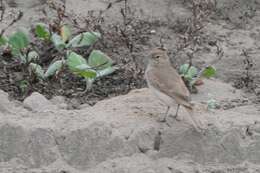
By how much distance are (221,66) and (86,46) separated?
1465mm

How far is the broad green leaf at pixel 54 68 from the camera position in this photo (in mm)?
7551

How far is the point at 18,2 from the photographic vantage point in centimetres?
912

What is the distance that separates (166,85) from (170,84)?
37 millimetres

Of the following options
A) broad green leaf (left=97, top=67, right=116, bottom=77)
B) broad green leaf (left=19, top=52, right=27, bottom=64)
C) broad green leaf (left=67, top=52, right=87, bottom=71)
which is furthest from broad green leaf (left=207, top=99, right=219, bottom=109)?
broad green leaf (left=19, top=52, right=27, bottom=64)

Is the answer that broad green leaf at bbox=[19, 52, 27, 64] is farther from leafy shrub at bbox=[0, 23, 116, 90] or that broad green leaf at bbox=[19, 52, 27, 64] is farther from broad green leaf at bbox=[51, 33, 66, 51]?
broad green leaf at bbox=[51, 33, 66, 51]

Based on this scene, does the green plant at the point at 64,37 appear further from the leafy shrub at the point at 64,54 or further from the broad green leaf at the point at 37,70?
the broad green leaf at the point at 37,70

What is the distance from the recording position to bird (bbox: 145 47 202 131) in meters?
6.42

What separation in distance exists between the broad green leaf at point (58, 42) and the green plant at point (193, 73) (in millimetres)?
1227

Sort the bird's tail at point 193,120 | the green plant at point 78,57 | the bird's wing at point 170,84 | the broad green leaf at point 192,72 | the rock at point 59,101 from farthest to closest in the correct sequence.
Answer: the broad green leaf at point 192,72 → the green plant at point 78,57 → the rock at point 59,101 → the bird's wing at point 170,84 → the bird's tail at point 193,120

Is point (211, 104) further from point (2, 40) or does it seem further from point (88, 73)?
point (2, 40)

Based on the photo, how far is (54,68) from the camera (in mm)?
7551

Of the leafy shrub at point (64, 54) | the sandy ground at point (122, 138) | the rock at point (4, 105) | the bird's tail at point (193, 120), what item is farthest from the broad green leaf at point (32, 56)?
the bird's tail at point (193, 120)

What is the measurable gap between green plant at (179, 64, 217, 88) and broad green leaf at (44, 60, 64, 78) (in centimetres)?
125

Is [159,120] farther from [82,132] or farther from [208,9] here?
[208,9]
